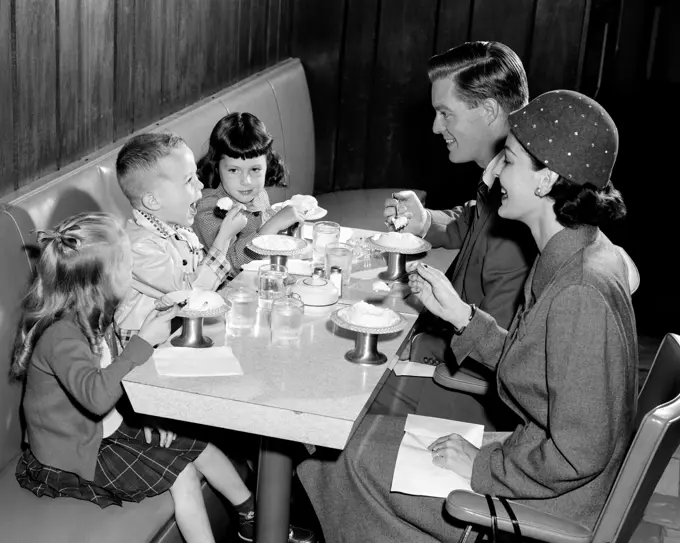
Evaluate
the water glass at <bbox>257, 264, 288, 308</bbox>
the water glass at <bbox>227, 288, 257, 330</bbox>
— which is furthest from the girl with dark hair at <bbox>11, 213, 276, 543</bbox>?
the water glass at <bbox>257, 264, 288, 308</bbox>

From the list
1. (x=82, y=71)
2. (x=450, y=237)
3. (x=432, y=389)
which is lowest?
(x=432, y=389)

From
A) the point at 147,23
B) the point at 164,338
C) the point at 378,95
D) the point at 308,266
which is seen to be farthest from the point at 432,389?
the point at 378,95

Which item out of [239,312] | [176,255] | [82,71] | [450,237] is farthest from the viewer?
[450,237]

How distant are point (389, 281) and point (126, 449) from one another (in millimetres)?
1026

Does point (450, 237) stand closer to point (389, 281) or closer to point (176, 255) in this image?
point (389, 281)

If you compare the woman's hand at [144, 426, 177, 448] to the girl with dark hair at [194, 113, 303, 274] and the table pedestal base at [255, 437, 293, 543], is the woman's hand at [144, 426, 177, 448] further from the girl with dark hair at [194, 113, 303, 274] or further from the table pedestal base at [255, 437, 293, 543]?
the girl with dark hair at [194, 113, 303, 274]

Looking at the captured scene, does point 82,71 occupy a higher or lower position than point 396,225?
higher

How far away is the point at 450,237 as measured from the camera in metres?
3.77

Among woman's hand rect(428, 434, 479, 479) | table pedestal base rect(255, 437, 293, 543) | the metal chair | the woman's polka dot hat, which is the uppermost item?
the woman's polka dot hat

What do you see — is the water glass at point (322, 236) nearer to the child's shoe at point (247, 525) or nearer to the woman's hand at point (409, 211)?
the woman's hand at point (409, 211)

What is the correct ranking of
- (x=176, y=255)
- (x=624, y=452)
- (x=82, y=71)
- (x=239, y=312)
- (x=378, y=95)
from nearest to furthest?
(x=624, y=452) → (x=239, y=312) → (x=176, y=255) → (x=82, y=71) → (x=378, y=95)

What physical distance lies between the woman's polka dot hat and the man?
0.86 metres

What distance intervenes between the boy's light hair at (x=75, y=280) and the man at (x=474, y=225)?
986 millimetres

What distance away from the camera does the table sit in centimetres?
219
